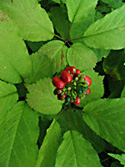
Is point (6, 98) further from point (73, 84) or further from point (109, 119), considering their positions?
point (109, 119)

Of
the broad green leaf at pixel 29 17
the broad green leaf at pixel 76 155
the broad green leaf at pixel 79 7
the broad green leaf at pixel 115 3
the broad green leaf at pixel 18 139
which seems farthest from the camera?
the broad green leaf at pixel 115 3

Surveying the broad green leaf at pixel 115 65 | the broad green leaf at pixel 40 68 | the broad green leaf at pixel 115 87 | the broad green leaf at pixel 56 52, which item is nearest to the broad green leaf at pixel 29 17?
the broad green leaf at pixel 56 52

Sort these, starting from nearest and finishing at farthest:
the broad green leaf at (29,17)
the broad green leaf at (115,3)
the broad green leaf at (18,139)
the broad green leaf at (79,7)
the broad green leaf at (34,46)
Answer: the broad green leaf at (18,139) < the broad green leaf at (29,17) < the broad green leaf at (79,7) < the broad green leaf at (34,46) < the broad green leaf at (115,3)

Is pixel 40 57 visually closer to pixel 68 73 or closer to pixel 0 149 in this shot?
pixel 68 73

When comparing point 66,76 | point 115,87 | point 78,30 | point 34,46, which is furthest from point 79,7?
point 115,87

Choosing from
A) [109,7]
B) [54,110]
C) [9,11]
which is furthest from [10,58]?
[109,7]

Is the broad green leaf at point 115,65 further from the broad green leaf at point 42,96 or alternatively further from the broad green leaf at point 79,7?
the broad green leaf at point 42,96
